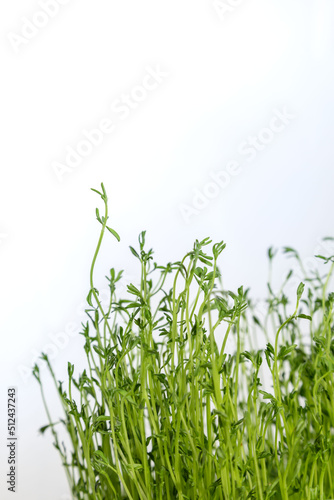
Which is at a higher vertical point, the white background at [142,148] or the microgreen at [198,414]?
the white background at [142,148]

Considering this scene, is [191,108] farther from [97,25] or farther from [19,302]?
[19,302]

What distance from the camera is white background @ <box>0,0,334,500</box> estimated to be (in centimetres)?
158

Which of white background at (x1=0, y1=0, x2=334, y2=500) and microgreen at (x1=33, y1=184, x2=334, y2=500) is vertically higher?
white background at (x1=0, y1=0, x2=334, y2=500)

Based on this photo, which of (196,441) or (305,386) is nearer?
(196,441)

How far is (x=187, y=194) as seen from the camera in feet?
5.37

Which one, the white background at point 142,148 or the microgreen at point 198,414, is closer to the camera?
the microgreen at point 198,414

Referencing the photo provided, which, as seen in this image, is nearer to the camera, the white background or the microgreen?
the microgreen

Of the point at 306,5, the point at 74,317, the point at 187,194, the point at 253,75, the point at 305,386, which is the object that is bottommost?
the point at 305,386

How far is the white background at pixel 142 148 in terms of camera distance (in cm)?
158

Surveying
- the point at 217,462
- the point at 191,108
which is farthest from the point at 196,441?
the point at 191,108

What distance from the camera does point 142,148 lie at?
163 cm

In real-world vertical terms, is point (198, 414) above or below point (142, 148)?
below

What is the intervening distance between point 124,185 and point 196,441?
1.04 m

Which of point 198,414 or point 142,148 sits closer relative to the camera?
point 198,414
